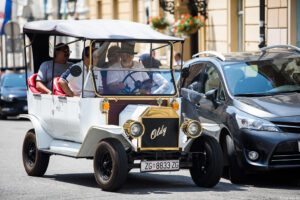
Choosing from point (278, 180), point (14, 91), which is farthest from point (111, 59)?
point (14, 91)

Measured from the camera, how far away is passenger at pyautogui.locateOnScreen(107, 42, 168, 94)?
1335 cm

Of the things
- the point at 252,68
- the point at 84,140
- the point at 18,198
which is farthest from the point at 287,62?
the point at 18,198

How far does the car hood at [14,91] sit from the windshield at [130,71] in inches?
735

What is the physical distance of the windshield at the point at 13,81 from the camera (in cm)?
3303

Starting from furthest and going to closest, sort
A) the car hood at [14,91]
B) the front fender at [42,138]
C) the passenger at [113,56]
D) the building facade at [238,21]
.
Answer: the car hood at [14,91], the building facade at [238,21], the front fender at [42,138], the passenger at [113,56]

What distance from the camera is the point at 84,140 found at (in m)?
13.0

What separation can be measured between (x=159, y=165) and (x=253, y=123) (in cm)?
148

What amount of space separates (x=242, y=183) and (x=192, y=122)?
160 cm

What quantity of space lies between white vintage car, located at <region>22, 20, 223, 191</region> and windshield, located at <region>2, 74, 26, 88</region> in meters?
18.4

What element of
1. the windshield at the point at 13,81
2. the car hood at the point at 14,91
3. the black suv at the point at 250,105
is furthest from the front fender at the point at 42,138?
the windshield at the point at 13,81

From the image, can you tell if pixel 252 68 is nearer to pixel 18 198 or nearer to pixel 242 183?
pixel 242 183

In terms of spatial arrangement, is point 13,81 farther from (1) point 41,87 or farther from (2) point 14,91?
(1) point 41,87

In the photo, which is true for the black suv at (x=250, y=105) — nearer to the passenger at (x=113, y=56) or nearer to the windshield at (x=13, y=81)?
the passenger at (x=113, y=56)

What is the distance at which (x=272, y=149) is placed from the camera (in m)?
13.1
